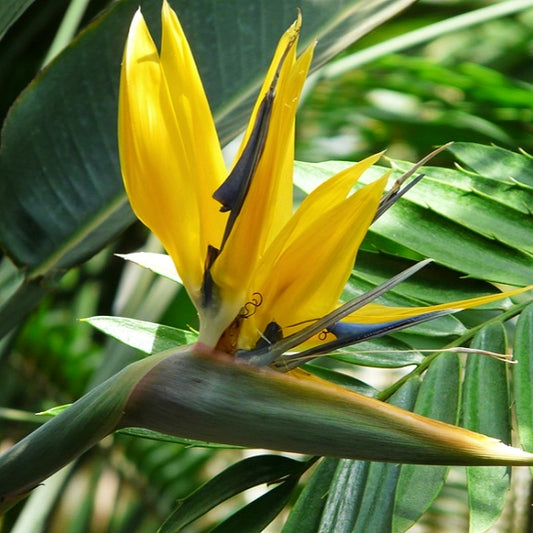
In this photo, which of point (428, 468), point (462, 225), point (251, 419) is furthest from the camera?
point (462, 225)

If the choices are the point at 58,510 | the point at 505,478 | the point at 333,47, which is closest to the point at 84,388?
the point at 58,510

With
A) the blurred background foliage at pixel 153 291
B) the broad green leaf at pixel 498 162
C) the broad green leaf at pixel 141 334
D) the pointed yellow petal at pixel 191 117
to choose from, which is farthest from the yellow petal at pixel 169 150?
the blurred background foliage at pixel 153 291

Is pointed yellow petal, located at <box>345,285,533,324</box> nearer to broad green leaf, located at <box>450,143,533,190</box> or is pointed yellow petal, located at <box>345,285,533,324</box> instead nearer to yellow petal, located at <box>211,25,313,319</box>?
yellow petal, located at <box>211,25,313,319</box>

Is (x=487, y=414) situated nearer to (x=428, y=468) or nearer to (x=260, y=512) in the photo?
Answer: (x=428, y=468)

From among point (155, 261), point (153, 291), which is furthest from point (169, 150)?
point (153, 291)

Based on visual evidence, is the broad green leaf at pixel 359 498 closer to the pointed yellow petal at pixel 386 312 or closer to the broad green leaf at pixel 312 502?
the broad green leaf at pixel 312 502

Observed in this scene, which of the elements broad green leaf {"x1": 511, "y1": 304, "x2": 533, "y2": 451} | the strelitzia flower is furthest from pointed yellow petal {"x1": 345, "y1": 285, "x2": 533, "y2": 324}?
broad green leaf {"x1": 511, "y1": 304, "x2": 533, "y2": 451}
